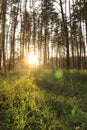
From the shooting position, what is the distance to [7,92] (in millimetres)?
6930

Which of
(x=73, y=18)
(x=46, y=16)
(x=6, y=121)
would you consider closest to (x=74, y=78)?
(x=6, y=121)

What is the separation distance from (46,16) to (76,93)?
1177 inches

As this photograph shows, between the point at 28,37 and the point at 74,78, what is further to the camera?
the point at 28,37

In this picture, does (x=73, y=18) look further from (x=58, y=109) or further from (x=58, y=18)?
(x=58, y=109)

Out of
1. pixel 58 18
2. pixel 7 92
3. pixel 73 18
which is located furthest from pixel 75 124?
pixel 58 18

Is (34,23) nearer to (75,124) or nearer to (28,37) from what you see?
(28,37)

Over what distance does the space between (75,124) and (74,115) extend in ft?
1.20

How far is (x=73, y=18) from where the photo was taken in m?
36.2

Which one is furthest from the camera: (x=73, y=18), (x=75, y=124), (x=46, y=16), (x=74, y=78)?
(x=46, y=16)

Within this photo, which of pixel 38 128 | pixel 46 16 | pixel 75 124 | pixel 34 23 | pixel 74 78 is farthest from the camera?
pixel 34 23

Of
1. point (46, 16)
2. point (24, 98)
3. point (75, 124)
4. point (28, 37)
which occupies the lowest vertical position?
point (75, 124)

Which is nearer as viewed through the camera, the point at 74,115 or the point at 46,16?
the point at 74,115

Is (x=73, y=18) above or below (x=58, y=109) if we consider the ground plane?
above

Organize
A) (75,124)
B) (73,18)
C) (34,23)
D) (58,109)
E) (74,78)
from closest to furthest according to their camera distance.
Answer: (75,124) < (58,109) < (74,78) < (73,18) < (34,23)
